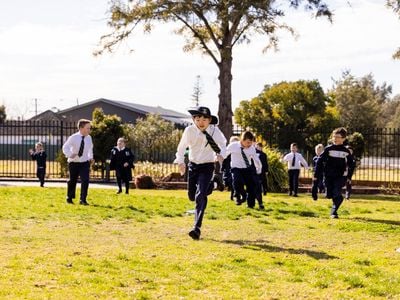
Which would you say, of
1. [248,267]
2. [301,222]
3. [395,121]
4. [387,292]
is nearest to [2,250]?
[248,267]

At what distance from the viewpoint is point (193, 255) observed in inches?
307

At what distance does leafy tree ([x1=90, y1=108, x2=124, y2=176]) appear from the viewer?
26875mm

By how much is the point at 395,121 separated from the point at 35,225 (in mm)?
65862

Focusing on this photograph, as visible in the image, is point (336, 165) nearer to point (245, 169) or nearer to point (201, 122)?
point (245, 169)

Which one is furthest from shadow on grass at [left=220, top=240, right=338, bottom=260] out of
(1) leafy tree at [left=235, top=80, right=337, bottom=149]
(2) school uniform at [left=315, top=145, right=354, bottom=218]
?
(1) leafy tree at [left=235, top=80, right=337, bottom=149]

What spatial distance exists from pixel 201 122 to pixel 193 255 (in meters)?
2.45

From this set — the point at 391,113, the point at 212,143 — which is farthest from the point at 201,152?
the point at 391,113

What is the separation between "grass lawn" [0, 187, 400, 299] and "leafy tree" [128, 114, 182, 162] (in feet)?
64.9

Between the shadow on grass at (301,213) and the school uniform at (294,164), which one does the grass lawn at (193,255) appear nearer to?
the shadow on grass at (301,213)

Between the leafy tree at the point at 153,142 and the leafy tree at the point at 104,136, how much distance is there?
3812 mm

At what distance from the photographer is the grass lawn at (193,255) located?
6086 mm

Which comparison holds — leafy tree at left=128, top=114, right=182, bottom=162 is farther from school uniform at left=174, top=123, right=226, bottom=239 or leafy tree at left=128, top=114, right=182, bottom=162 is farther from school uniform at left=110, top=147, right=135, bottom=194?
school uniform at left=174, top=123, right=226, bottom=239

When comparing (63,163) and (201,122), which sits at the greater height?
(201,122)

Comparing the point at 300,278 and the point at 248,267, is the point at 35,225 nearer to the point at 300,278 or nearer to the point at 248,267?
the point at 248,267
